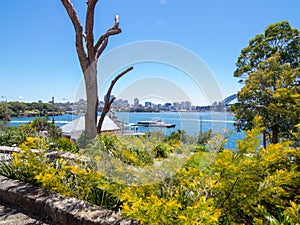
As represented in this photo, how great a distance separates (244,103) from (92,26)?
6107mm

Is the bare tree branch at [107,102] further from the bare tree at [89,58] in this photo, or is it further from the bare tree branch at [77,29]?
the bare tree branch at [77,29]

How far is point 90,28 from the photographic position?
5020 mm

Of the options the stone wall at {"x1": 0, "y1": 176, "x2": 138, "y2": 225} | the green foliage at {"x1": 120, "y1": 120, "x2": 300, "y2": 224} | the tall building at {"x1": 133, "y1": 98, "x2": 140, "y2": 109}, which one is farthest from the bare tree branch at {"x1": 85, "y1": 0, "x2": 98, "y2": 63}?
the green foliage at {"x1": 120, "y1": 120, "x2": 300, "y2": 224}

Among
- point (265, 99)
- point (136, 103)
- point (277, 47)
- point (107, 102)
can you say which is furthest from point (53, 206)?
point (277, 47)

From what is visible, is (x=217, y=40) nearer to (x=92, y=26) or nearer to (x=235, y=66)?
(x=92, y=26)

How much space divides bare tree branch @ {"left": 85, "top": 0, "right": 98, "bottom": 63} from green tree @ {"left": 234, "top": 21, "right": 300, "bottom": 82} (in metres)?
7.70

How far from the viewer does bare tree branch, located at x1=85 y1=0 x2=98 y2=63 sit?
4.84 m

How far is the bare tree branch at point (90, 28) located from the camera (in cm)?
484

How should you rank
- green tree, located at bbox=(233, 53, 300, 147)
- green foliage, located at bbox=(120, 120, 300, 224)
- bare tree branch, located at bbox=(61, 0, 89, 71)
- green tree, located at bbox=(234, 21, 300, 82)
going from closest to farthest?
green foliage, located at bbox=(120, 120, 300, 224) → bare tree branch, located at bbox=(61, 0, 89, 71) → green tree, located at bbox=(233, 53, 300, 147) → green tree, located at bbox=(234, 21, 300, 82)

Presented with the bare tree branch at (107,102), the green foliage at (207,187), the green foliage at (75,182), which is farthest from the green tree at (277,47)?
the green foliage at (75,182)

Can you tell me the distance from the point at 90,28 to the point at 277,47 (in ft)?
30.1

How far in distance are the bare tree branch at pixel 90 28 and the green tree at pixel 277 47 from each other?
7.70 metres

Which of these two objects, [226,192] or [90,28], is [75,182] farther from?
[90,28]

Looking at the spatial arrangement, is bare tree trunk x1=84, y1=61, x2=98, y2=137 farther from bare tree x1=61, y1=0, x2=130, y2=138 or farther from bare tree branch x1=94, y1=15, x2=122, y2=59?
bare tree branch x1=94, y1=15, x2=122, y2=59
